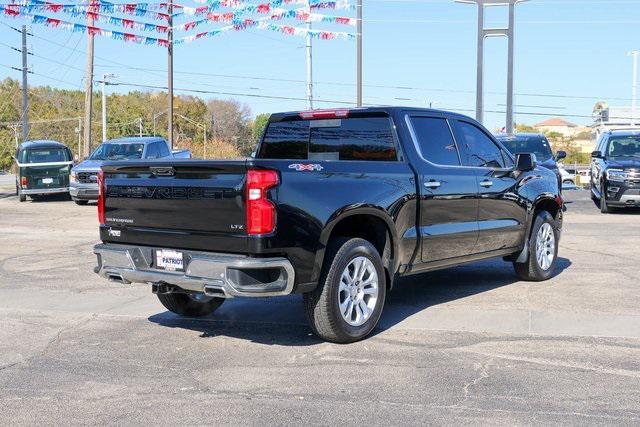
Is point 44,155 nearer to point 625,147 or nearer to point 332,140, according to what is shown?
point 625,147

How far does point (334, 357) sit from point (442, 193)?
213 centimetres

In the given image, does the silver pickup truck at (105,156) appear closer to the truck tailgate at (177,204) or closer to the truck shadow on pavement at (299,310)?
the truck shadow on pavement at (299,310)

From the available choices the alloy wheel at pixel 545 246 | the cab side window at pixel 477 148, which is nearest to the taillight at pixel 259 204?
the cab side window at pixel 477 148

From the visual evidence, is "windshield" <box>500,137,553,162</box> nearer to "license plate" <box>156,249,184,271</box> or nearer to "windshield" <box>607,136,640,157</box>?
"windshield" <box>607,136,640,157</box>

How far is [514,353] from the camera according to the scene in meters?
6.22

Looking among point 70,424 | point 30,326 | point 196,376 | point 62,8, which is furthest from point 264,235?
point 62,8

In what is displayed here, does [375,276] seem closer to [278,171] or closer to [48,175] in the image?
[278,171]

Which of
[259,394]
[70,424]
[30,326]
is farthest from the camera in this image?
[30,326]

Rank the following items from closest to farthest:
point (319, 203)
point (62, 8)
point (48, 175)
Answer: point (319, 203)
point (62, 8)
point (48, 175)

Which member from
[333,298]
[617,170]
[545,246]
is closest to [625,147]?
[617,170]

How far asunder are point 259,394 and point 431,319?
2.65 m

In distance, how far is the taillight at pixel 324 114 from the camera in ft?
24.9

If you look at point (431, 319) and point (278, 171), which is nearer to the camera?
point (278, 171)

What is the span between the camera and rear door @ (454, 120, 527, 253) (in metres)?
8.19
